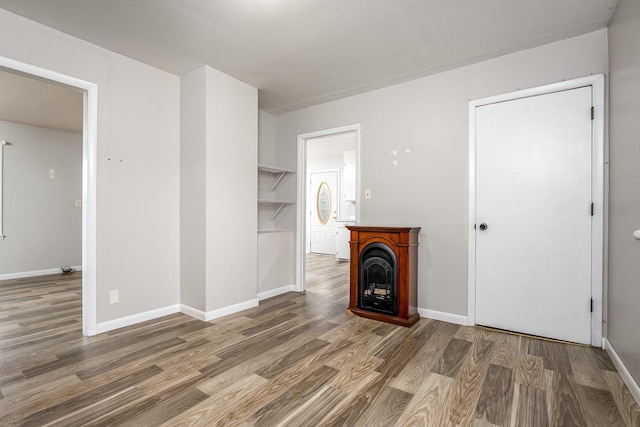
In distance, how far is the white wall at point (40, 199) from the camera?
16.8 ft

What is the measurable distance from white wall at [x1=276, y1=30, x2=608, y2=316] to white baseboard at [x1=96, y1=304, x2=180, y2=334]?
2.26 meters

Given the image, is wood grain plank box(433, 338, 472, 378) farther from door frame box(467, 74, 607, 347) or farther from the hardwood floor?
door frame box(467, 74, 607, 347)

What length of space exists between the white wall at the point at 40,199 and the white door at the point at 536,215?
6660 mm

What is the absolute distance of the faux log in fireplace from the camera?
2.99 meters

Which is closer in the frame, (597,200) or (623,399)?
(623,399)

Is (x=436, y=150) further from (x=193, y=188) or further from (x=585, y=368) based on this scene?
(x=193, y=188)

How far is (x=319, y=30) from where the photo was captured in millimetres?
2447

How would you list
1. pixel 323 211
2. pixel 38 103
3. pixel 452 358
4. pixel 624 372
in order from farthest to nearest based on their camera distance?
pixel 323 211
pixel 38 103
pixel 452 358
pixel 624 372

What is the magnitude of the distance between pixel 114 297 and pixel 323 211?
5.81 meters

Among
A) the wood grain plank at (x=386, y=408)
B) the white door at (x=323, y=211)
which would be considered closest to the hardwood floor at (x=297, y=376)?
the wood grain plank at (x=386, y=408)

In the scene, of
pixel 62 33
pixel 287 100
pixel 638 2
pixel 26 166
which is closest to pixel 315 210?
pixel 287 100

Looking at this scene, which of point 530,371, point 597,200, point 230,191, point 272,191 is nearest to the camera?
point 530,371

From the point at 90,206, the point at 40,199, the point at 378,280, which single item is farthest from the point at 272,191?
the point at 40,199

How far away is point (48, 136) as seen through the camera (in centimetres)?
552
